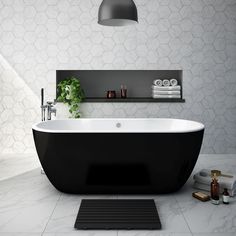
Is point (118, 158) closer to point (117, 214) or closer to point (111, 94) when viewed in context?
point (117, 214)

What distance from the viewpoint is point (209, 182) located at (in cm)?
297

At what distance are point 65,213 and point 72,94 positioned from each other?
84.3 inches

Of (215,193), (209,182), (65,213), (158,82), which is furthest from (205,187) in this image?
(158,82)

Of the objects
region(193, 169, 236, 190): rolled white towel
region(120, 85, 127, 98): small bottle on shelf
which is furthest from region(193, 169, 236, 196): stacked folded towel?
region(120, 85, 127, 98): small bottle on shelf

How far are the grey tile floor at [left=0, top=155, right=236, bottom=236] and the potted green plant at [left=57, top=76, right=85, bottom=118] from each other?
1268 mm

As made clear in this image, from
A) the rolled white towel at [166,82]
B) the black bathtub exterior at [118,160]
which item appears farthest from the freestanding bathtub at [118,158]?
the rolled white towel at [166,82]

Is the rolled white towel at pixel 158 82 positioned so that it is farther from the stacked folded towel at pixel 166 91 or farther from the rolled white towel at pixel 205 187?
the rolled white towel at pixel 205 187

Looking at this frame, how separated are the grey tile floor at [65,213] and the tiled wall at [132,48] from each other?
149 centimetres

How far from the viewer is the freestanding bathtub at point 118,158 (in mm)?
2709

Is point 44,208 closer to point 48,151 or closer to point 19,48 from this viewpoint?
point 48,151

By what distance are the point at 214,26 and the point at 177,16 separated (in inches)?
21.0

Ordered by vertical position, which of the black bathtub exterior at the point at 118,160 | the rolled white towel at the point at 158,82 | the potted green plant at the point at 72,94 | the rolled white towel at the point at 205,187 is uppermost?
the rolled white towel at the point at 158,82

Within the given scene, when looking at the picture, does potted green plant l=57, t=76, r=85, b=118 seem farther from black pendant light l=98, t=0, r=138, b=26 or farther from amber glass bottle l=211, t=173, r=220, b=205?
amber glass bottle l=211, t=173, r=220, b=205

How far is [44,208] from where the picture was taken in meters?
2.58
